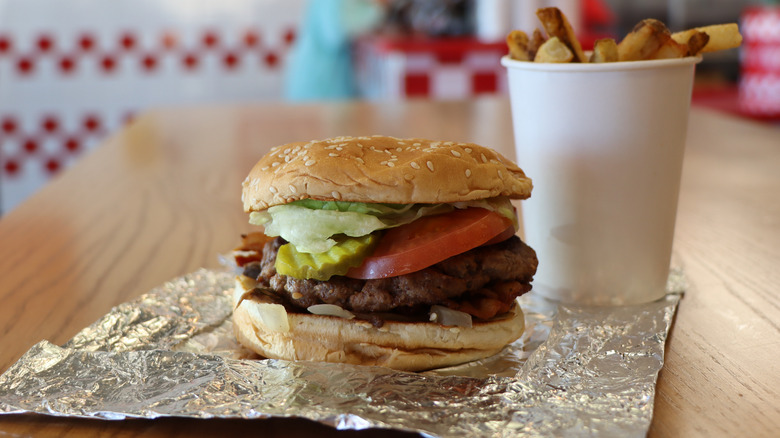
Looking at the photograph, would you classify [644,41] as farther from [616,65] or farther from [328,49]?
[328,49]

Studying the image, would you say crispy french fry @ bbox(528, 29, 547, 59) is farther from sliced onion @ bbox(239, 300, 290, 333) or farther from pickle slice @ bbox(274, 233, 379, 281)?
sliced onion @ bbox(239, 300, 290, 333)

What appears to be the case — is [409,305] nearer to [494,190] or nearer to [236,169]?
[494,190]

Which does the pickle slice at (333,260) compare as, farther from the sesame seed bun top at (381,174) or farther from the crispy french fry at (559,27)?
→ the crispy french fry at (559,27)

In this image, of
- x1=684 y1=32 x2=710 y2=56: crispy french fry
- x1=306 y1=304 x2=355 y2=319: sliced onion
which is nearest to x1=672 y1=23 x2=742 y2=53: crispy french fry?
x1=684 y1=32 x2=710 y2=56: crispy french fry

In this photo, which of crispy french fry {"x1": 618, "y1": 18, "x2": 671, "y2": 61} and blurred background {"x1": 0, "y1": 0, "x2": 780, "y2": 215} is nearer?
crispy french fry {"x1": 618, "y1": 18, "x2": 671, "y2": 61}

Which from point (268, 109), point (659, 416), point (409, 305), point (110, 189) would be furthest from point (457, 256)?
point (268, 109)

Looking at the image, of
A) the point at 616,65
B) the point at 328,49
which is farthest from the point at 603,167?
the point at 328,49

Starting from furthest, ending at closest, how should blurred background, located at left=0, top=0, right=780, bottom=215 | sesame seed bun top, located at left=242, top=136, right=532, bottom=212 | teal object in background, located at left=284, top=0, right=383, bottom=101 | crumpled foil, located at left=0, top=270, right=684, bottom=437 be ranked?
blurred background, located at left=0, top=0, right=780, bottom=215 < teal object in background, located at left=284, top=0, right=383, bottom=101 < sesame seed bun top, located at left=242, top=136, right=532, bottom=212 < crumpled foil, located at left=0, top=270, right=684, bottom=437
